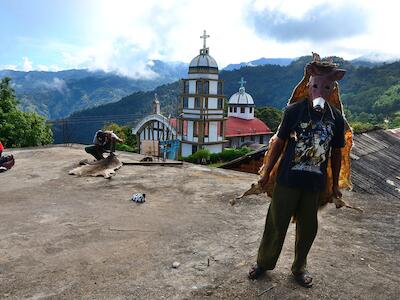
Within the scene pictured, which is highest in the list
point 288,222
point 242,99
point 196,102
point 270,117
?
point 242,99

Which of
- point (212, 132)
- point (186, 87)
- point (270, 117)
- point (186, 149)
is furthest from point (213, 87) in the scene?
point (270, 117)

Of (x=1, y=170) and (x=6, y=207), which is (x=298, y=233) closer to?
(x=6, y=207)

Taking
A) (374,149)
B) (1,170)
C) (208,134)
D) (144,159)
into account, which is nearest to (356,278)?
(144,159)

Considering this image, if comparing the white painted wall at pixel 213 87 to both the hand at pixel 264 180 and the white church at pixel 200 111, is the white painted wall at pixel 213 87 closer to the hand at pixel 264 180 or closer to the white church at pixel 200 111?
the white church at pixel 200 111

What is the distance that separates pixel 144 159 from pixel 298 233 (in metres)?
6.76

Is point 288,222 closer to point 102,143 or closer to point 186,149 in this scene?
point 102,143

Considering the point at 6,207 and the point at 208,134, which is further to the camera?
the point at 208,134

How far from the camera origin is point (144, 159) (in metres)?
9.78

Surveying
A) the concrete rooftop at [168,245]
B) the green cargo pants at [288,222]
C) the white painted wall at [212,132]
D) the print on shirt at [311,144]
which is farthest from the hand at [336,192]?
the white painted wall at [212,132]

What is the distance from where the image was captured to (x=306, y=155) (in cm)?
321

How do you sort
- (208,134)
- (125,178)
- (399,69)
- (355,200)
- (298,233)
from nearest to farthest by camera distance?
(298,233) < (355,200) < (125,178) < (208,134) < (399,69)

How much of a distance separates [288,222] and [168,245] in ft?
5.05

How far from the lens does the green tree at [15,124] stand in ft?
68.2

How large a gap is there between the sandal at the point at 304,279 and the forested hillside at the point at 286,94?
46.5m
